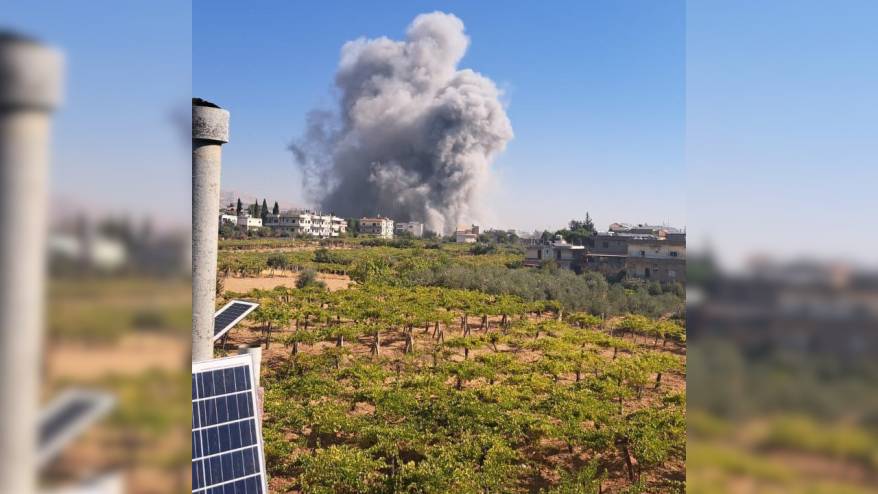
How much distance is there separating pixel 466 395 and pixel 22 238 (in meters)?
7.49

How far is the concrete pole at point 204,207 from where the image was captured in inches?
112

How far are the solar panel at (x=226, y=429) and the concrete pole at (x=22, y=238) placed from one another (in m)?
2.14

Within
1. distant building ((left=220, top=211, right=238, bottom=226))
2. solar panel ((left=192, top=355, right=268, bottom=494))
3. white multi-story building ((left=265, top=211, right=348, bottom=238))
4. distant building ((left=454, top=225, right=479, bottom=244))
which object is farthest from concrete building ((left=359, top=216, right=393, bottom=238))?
solar panel ((left=192, top=355, right=268, bottom=494))

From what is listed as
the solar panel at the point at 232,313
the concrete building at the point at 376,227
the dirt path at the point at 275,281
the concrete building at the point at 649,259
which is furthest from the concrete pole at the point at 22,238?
Answer: the concrete building at the point at 376,227

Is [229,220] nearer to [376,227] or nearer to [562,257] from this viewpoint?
[376,227]

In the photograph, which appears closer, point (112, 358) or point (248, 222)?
point (112, 358)

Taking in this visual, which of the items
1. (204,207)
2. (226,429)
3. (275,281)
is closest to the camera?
(226,429)

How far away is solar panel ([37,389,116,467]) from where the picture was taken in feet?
1.66

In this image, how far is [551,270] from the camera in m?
24.8

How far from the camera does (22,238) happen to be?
1.55 ft

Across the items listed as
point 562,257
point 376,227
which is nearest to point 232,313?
point 562,257

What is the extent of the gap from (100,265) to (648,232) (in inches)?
1315

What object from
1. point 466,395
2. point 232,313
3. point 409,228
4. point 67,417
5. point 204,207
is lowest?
point 466,395

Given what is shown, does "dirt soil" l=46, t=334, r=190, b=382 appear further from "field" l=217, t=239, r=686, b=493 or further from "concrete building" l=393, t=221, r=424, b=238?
"concrete building" l=393, t=221, r=424, b=238
